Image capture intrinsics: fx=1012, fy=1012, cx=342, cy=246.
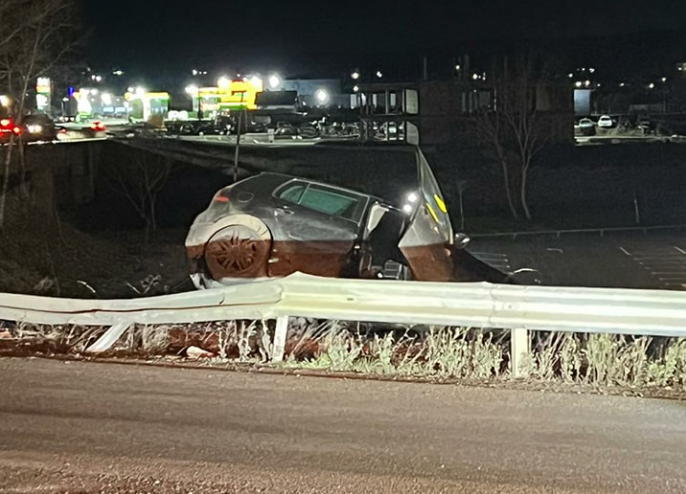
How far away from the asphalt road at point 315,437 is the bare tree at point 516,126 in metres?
34.3

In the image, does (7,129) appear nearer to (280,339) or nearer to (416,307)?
(280,339)

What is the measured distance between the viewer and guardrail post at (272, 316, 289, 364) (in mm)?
7684

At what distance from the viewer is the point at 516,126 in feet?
150

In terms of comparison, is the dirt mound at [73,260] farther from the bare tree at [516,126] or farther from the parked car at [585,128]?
the parked car at [585,128]

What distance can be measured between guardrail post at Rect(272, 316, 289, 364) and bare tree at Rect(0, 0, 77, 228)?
57.3 ft

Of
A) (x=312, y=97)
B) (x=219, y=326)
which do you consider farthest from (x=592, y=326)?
(x=312, y=97)

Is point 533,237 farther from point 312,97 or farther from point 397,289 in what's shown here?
point 312,97

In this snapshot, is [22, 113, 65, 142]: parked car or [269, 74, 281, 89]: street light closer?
[22, 113, 65, 142]: parked car

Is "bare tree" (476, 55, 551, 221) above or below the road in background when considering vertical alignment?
above

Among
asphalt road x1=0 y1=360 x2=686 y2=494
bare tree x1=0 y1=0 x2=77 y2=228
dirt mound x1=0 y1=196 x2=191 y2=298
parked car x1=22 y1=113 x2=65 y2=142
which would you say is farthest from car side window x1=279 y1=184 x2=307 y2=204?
parked car x1=22 y1=113 x2=65 y2=142

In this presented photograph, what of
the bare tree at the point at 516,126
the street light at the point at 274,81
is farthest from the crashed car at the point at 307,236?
the street light at the point at 274,81

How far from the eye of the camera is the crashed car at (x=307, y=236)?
1202cm

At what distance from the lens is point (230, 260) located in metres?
11.9

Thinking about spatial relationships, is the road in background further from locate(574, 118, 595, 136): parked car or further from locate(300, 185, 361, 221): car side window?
locate(574, 118, 595, 136): parked car
